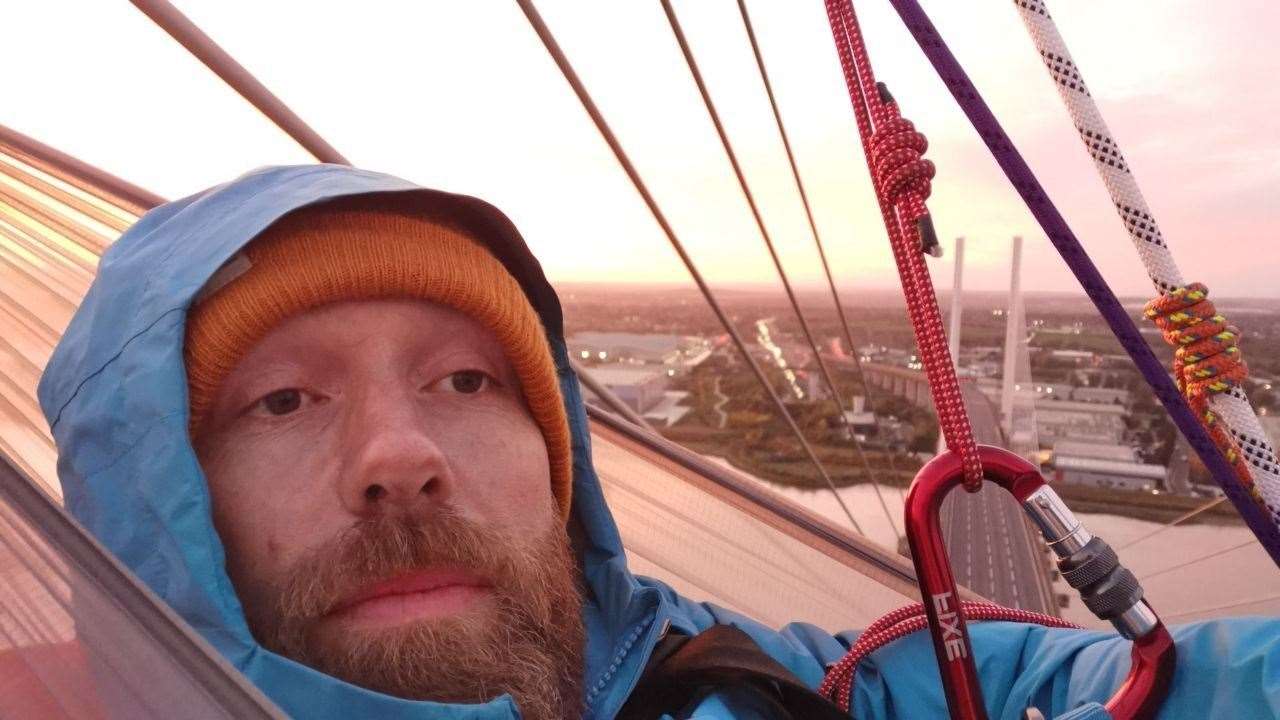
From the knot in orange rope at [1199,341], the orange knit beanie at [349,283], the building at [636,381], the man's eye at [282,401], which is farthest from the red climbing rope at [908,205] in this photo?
the building at [636,381]

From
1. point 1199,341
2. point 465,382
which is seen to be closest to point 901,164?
point 1199,341

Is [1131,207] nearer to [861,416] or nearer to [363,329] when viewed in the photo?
[363,329]

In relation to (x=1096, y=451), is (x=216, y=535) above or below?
above

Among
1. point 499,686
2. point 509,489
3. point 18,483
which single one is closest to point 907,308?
point 509,489

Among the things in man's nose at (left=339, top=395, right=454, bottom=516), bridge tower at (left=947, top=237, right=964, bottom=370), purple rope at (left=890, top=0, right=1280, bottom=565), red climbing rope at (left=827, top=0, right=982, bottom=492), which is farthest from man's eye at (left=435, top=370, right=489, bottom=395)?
bridge tower at (left=947, top=237, right=964, bottom=370)

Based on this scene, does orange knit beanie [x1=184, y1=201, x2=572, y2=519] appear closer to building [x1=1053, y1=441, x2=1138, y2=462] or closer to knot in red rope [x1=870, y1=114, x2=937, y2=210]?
knot in red rope [x1=870, y1=114, x2=937, y2=210]

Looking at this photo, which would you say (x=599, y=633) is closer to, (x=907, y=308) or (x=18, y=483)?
(x=907, y=308)

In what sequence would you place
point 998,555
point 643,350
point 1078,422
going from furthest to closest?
point 643,350 → point 998,555 → point 1078,422

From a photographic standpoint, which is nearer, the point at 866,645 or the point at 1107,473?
the point at 866,645
